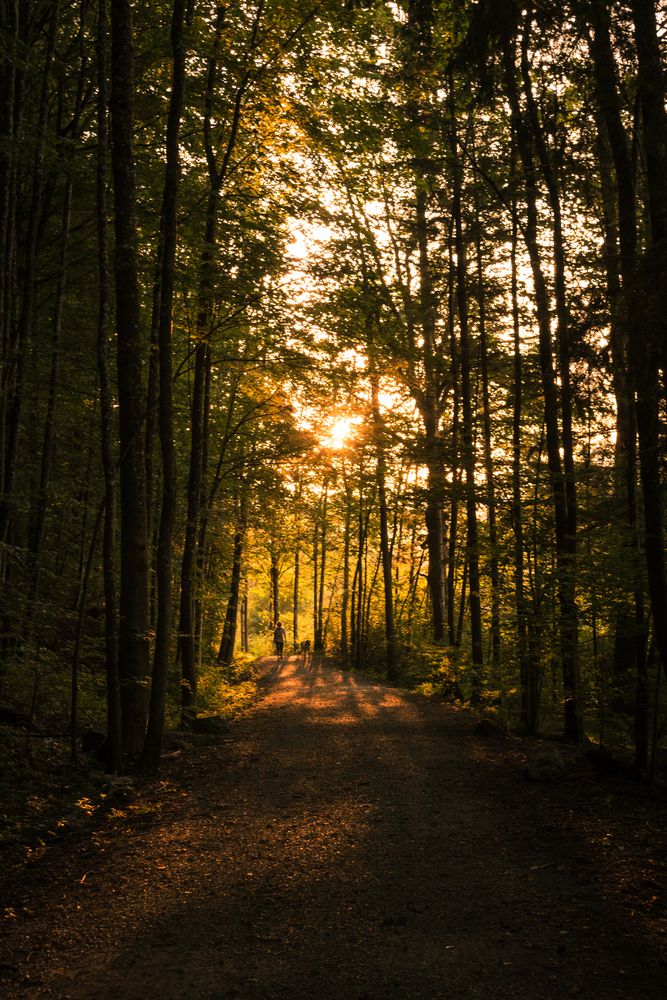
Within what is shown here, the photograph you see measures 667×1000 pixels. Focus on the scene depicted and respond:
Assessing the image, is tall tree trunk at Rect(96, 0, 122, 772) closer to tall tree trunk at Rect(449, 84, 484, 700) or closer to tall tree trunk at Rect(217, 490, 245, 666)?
tall tree trunk at Rect(449, 84, 484, 700)

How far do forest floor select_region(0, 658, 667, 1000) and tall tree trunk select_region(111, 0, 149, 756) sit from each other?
4.03ft

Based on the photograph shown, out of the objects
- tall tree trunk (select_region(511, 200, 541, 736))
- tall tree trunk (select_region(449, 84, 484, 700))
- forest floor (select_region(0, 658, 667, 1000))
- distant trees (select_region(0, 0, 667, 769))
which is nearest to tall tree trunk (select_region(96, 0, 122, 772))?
distant trees (select_region(0, 0, 667, 769))

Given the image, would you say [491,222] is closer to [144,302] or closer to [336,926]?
[144,302]

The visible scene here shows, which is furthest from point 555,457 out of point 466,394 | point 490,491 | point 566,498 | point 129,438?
point 129,438

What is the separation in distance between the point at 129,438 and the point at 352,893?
5.80 meters

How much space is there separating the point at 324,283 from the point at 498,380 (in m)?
8.07

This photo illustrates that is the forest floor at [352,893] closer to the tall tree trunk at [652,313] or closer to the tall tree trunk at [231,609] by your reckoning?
the tall tree trunk at [652,313]

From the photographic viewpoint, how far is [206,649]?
69.1 ft

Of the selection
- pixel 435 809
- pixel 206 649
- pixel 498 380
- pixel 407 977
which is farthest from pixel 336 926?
pixel 206 649

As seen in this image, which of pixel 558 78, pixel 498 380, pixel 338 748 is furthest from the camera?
pixel 498 380

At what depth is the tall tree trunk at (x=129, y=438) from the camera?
8.29 m

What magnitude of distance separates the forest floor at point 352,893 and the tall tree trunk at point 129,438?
1227mm

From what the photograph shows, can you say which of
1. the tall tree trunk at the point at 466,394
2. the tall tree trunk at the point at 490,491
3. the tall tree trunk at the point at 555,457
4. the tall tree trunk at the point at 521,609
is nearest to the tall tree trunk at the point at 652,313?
the tall tree trunk at the point at 555,457

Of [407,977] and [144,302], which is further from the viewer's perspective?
[144,302]
